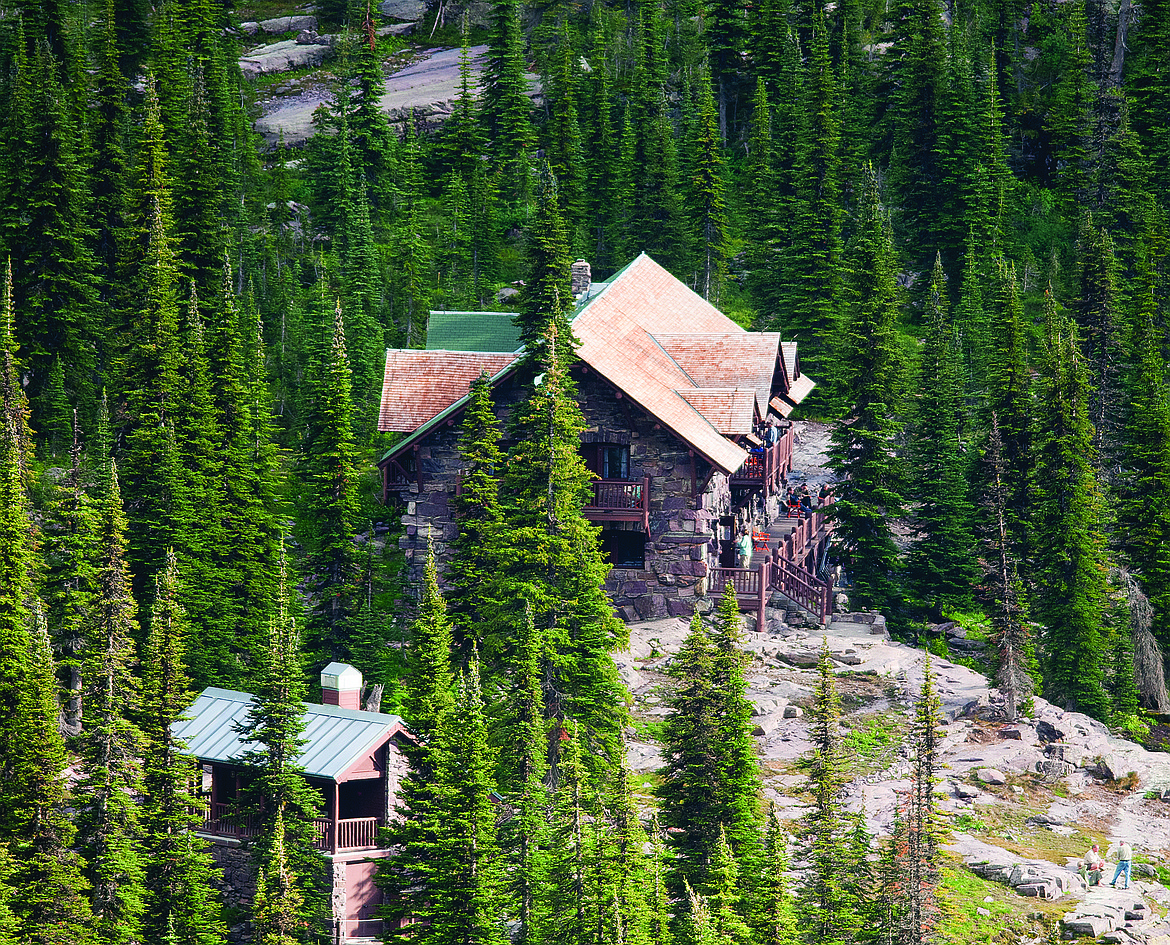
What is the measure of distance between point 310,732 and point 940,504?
2888 centimetres

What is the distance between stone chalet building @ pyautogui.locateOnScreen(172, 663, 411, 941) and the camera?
38562mm

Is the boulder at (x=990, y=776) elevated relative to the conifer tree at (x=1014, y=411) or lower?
lower

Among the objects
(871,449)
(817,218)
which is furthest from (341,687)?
(817,218)

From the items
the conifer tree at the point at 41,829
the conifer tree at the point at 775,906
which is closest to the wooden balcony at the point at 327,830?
the conifer tree at the point at 41,829

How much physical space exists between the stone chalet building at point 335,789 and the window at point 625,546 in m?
15.9

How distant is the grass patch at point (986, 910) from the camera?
3841 cm

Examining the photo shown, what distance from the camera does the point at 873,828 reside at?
42.6m

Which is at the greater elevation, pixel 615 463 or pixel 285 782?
pixel 615 463

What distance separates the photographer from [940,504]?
59.2 metres

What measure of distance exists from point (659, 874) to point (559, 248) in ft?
77.0

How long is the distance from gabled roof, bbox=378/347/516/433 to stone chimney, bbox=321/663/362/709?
597 inches

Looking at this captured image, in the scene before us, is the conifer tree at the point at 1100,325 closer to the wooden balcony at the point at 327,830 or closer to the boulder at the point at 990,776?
the boulder at the point at 990,776

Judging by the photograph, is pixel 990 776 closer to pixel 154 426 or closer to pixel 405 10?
pixel 154 426

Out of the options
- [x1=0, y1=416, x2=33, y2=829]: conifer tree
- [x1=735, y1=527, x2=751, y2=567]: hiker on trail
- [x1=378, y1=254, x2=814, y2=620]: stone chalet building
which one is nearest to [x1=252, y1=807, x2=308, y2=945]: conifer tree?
[x1=0, y1=416, x2=33, y2=829]: conifer tree
